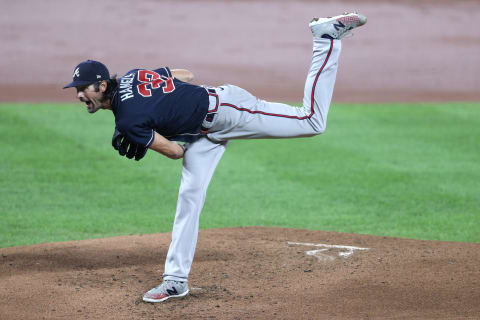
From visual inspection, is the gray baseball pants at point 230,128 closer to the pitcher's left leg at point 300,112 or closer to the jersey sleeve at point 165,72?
the pitcher's left leg at point 300,112

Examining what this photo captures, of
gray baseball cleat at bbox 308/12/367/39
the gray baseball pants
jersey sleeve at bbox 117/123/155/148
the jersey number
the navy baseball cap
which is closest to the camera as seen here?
jersey sleeve at bbox 117/123/155/148

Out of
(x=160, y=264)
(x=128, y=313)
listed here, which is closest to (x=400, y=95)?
(x=160, y=264)

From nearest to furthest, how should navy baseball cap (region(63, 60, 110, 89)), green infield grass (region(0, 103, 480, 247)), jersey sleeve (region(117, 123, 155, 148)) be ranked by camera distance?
jersey sleeve (region(117, 123, 155, 148)) → navy baseball cap (region(63, 60, 110, 89)) → green infield grass (region(0, 103, 480, 247))

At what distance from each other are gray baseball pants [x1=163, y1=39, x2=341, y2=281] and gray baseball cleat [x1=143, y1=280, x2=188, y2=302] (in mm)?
37

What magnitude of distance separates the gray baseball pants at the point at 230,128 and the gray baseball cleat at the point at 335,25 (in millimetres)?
50

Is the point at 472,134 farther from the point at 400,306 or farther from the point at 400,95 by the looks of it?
the point at 400,306

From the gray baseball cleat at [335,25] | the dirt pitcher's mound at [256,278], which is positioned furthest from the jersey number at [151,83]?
the dirt pitcher's mound at [256,278]

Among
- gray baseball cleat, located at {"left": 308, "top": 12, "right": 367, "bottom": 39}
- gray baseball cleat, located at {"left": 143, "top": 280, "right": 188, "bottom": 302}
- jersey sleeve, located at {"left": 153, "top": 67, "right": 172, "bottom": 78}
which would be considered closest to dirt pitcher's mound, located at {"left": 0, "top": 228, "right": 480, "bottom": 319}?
gray baseball cleat, located at {"left": 143, "top": 280, "right": 188, "bottom": 302}

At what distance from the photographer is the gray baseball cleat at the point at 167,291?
5352 mm

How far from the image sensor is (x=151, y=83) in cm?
538

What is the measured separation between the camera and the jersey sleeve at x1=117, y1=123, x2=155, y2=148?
5.08 meters

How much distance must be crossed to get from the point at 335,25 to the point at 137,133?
5.30ft

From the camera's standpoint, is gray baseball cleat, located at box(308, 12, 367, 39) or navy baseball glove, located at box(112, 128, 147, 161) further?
gray baseball cleat, located at box(308, 12, 367, 39)

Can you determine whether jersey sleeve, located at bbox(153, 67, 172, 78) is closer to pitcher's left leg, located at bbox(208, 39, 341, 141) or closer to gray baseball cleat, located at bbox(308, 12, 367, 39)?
pitcher's left leg, located at bbox(208, 39, 341, 141)
